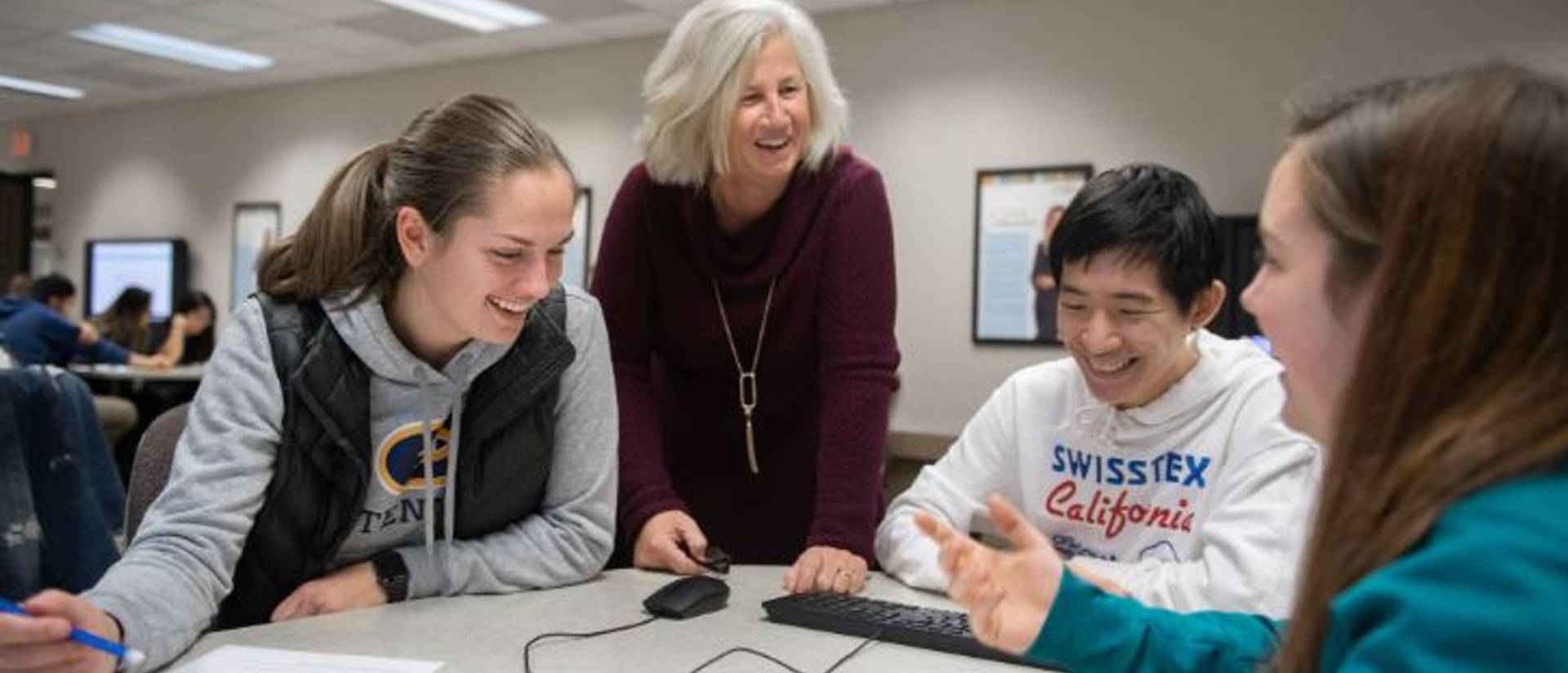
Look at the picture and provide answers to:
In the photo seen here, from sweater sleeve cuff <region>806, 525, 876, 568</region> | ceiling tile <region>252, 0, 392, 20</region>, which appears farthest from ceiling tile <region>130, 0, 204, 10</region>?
sweater sleeve cuff <region>806, 525, 876, 568</region>

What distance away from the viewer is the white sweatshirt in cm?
142

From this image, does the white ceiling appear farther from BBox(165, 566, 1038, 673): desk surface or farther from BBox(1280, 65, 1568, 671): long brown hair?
BBox(1280, 65, 1568, 671): long brown hair

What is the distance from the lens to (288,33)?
6.61 m

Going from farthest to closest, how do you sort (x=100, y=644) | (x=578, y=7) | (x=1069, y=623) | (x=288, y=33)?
1. (x=288, y=33)
2. (x=578, y=7)
3. (x=100, y=644)
4. (x=1069, y=623)

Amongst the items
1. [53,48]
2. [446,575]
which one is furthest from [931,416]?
[53,48]

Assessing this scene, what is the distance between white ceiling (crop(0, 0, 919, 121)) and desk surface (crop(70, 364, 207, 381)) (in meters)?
1.87

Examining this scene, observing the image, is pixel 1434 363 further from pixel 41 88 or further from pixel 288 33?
pixel 41 88

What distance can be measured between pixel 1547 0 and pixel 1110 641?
14.3ft

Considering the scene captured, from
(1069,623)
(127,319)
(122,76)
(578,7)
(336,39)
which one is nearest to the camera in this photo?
(1069,623)

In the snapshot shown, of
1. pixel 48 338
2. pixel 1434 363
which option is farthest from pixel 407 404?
pixel 48 338

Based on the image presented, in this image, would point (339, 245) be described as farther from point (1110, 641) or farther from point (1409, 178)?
point (1409, 178)

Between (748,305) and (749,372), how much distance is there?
112 millimetres

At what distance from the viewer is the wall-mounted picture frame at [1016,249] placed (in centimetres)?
522

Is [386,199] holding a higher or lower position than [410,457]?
higher
